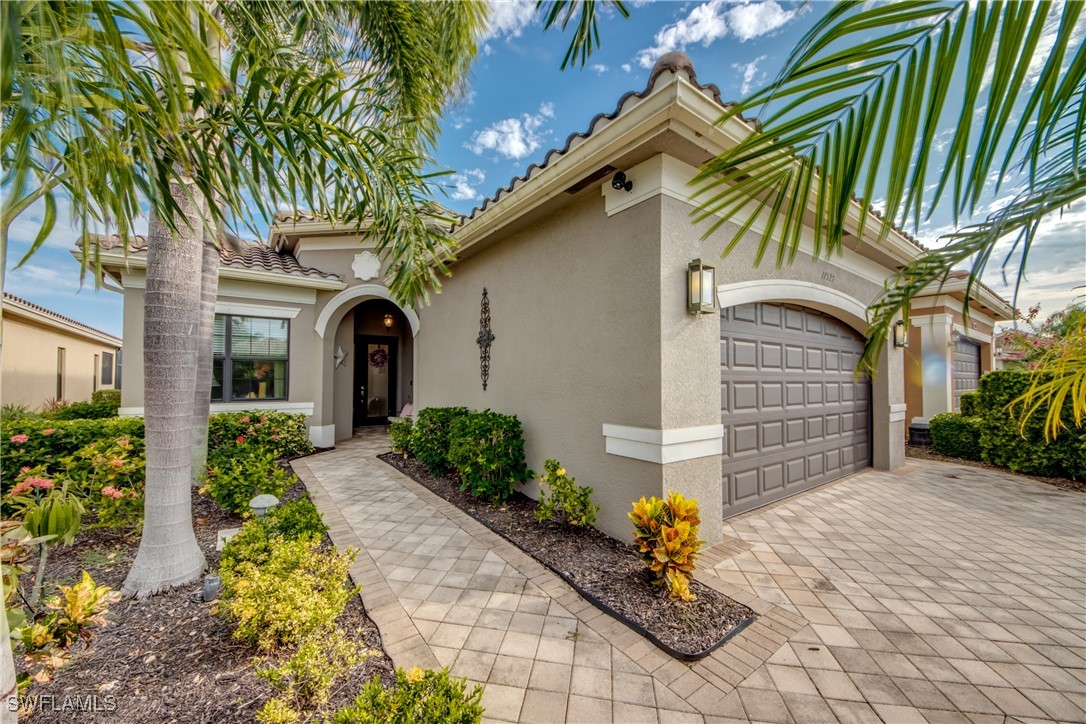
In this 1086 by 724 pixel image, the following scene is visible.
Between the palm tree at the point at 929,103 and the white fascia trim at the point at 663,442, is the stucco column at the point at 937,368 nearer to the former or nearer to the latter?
the white fascia trim at the point at 663,442

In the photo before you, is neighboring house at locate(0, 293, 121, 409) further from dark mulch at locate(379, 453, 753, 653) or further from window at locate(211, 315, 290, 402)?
dark mulch at locate(379, 453, 753, 653)

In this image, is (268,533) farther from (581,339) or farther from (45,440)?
(45,440)

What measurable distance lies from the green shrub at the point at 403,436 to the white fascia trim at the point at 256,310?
3325mm

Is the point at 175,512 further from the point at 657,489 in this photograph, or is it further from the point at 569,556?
the point at 657,489

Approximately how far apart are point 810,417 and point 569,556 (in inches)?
162

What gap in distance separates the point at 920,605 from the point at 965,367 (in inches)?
466

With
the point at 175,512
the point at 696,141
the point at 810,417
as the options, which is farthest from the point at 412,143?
the point at 810,417

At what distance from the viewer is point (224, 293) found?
7.33 meters

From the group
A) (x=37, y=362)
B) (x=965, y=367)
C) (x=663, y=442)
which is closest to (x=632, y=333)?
(x=663, y=442)

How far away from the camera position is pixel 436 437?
235 inches

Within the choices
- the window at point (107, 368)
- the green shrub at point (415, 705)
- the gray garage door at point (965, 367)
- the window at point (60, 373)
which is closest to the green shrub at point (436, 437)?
the green shrub at point (415, 705)

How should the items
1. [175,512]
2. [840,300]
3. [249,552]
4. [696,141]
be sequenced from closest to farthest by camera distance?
[249,552]
[175,512]
[696,141]
[840,300]

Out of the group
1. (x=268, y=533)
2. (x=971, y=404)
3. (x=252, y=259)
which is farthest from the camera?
(x=971, y=404)

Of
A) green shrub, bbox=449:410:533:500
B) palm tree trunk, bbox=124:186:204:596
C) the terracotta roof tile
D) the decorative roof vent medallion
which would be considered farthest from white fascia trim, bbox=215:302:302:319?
green shrub, bbox=449:410:533:500
